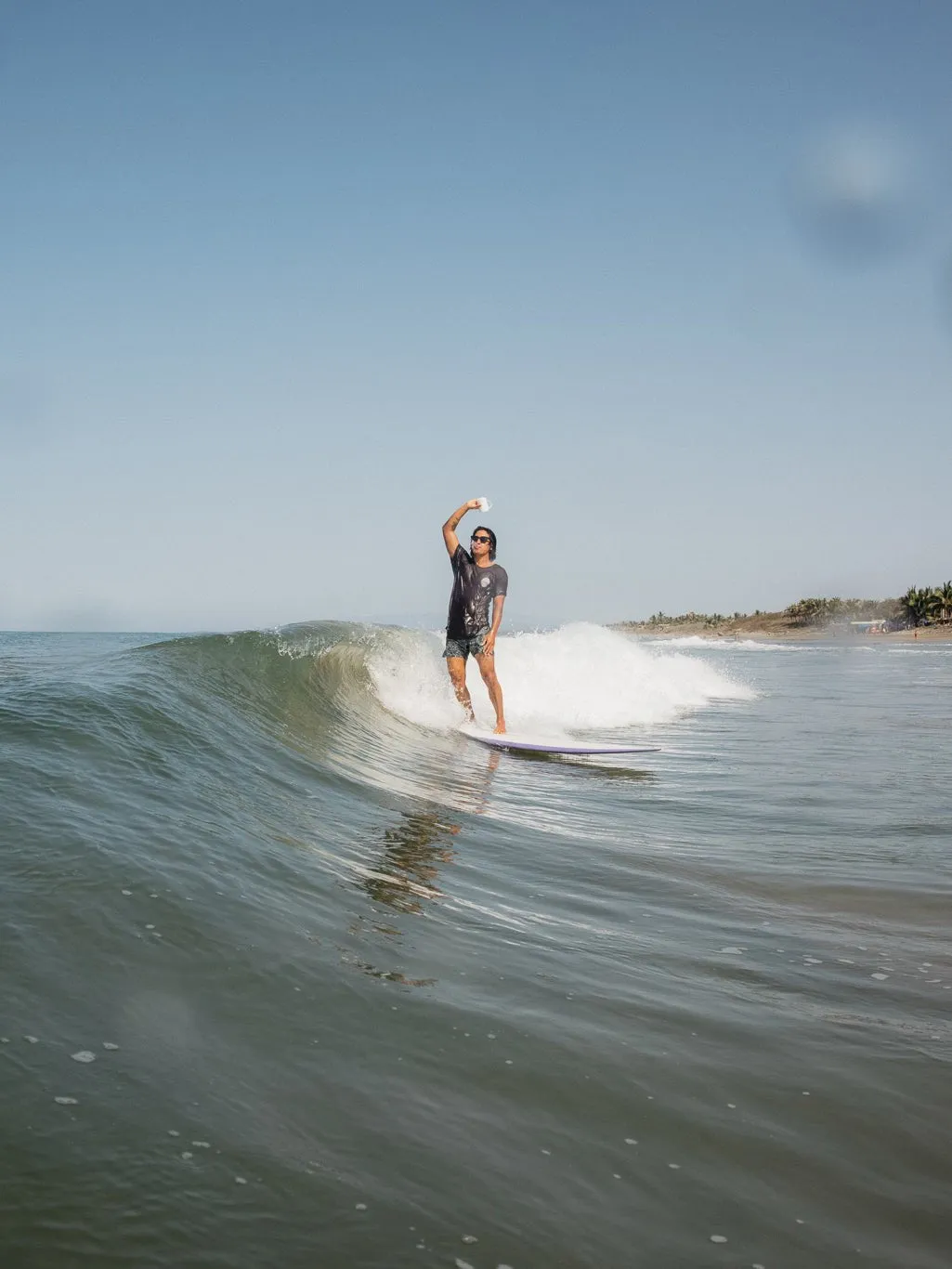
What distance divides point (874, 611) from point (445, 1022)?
10019cm

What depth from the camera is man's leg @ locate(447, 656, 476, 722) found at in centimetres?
1171

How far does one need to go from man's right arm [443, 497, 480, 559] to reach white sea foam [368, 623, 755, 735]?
230 centimetres

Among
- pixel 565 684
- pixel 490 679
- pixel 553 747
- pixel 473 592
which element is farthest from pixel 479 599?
pixel 565 684

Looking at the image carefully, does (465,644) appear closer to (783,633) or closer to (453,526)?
(453,526)

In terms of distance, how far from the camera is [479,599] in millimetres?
11188

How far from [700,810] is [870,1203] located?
4.84 m

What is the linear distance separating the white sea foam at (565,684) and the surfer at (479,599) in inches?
40.4

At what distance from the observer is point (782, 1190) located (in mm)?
2090

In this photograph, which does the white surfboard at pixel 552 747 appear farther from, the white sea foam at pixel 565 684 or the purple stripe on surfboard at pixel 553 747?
the white sea foam at pixel 565 684

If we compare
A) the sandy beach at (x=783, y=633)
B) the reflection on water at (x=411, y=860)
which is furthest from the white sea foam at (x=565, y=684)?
the sandy beach at (x=783, y=633)

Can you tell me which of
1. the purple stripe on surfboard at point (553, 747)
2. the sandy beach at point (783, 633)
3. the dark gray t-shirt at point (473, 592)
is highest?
the dark gray t-shirt at point (473, 592)

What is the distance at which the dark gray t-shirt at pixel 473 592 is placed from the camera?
11.2 meters

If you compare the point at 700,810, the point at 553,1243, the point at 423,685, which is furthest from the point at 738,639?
the point at 553,1243

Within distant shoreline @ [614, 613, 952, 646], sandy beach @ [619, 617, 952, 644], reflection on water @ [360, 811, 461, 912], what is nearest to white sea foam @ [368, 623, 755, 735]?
reflection on water @ [360, 811, 461, 912]
